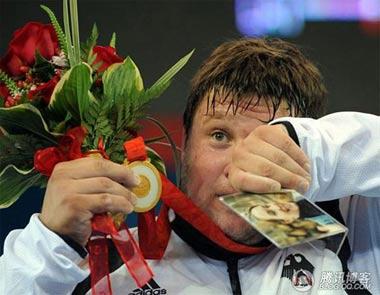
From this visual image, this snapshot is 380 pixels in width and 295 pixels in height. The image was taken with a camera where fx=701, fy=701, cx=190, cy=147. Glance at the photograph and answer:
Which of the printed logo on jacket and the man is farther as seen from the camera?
the printed logo on jacket

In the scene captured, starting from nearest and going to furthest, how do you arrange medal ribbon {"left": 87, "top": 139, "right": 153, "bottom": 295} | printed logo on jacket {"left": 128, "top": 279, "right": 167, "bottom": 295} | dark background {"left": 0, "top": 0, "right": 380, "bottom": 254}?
medal ribbon {"left": 87, "top": 139, "right": 153, "bottom": 295}, printed logo on jacket {"left": 128, "top": 279, "right": 167, "bottom": 295}, dark background {"left": 0, "top": 0, "right": 380, "bottom": 254}

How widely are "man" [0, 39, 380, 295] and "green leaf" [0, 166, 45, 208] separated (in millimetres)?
68

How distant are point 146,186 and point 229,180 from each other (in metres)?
0.15

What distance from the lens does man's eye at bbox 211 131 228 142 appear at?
139 centimetres

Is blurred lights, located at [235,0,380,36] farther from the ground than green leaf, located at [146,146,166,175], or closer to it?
closer to it

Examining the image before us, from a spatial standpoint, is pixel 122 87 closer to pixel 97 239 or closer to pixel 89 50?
pixel 89 50

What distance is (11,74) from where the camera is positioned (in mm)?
1220

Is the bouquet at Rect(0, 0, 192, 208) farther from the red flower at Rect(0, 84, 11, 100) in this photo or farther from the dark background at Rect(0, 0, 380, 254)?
the dark background at Rect(0, 0, 380, 254)

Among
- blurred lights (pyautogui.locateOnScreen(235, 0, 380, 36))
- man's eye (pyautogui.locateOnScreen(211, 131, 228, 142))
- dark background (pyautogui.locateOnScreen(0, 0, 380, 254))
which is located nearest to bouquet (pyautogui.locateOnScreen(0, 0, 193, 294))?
man's eye (pyautogui.locateOnScreen(211, 131, 228, 142))

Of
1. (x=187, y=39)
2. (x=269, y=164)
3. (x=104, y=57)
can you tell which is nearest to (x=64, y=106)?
(x=104, y=57)

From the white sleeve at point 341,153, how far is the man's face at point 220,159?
21cm

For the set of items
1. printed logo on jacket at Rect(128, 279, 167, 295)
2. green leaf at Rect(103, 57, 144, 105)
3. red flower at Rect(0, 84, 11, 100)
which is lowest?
printed logo on jacket at Rect(128, 279, 167, 295)

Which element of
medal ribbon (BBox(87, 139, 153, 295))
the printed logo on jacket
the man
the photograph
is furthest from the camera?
A: the printed logo on jacket

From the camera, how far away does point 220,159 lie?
138cm
